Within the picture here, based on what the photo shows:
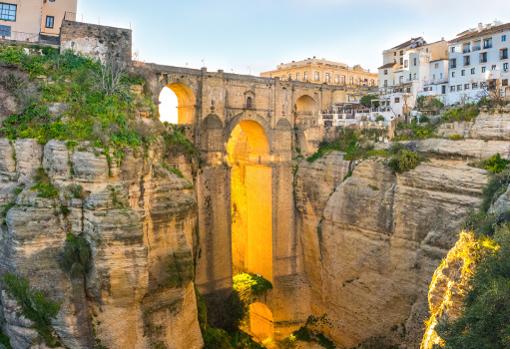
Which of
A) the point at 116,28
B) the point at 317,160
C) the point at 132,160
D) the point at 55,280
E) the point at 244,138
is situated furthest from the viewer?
the point at 244,138

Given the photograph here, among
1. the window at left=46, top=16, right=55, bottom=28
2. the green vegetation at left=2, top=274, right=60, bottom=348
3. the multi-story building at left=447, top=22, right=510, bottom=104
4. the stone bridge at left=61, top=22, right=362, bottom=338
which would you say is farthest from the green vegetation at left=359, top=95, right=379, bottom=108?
the green vegetation at left=2, top=274, right=60, bottom=348

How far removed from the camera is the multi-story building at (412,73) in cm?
3052

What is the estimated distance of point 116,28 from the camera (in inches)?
810

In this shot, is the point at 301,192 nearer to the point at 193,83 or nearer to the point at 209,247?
the point at 209,247

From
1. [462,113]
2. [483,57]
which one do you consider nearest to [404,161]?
[462,113]

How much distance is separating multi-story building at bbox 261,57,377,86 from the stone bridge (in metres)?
9.55

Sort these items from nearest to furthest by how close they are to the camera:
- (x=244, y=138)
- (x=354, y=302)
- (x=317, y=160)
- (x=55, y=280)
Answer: (x=55, y=280) < (x=354, y=302) < (x=317, y=160) < (x=244, y=138)

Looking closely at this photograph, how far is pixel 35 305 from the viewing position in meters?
13.6

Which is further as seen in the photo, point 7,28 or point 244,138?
point 244,138

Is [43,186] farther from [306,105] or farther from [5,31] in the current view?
[306,105]

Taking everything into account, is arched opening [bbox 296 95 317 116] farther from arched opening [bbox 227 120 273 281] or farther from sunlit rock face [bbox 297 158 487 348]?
sunlit rock face [bbox 297 158 487 348]

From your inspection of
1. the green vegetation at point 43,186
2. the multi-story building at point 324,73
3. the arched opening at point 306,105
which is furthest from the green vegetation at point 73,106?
the multi-story building at point 324,73

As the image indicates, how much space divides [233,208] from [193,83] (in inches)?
366

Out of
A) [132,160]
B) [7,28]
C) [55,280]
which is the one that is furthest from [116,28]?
[55,280]
